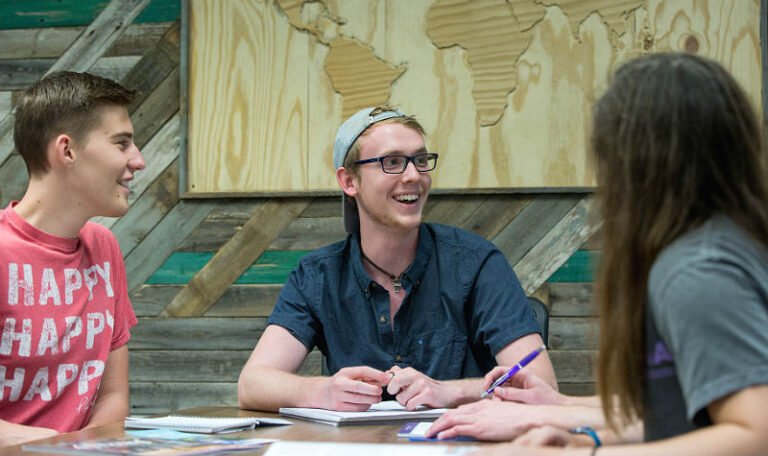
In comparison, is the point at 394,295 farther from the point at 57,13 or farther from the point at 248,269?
the point at 57,13

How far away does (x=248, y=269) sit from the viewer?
12.6ft

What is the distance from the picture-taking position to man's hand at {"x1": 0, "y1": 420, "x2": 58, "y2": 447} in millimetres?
1987

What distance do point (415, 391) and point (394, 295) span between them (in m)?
0.58

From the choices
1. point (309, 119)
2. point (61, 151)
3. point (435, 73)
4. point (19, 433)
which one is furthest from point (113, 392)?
point (435, 73)

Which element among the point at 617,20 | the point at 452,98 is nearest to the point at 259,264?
the point at 452,98

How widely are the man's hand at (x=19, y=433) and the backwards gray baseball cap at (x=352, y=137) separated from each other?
1.06m

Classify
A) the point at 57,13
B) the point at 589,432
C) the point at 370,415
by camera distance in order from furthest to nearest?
the point at 57,13, the point at 370,415, the point at 589,432

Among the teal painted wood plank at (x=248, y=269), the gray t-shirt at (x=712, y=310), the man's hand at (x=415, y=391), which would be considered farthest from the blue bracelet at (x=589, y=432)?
the teal painted wood plank at (x=248, y=269)

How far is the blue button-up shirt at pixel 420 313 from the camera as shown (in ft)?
8.09

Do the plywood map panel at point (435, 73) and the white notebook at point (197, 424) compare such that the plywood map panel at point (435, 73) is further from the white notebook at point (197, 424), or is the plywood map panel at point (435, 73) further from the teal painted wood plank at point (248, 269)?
the white notebook at point (197, 424)

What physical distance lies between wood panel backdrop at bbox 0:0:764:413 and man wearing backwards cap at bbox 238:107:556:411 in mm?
1019

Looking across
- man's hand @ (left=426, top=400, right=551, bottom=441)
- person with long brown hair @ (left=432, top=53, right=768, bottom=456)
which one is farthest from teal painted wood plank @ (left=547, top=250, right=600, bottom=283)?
person with long brown hair @ (left=432, top=53, right=768, bottom=456)

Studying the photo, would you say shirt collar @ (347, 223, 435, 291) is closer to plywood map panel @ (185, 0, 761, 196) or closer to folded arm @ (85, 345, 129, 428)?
folded arm @ (85, 345, 129, 428)

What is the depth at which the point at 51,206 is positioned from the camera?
2316mm
